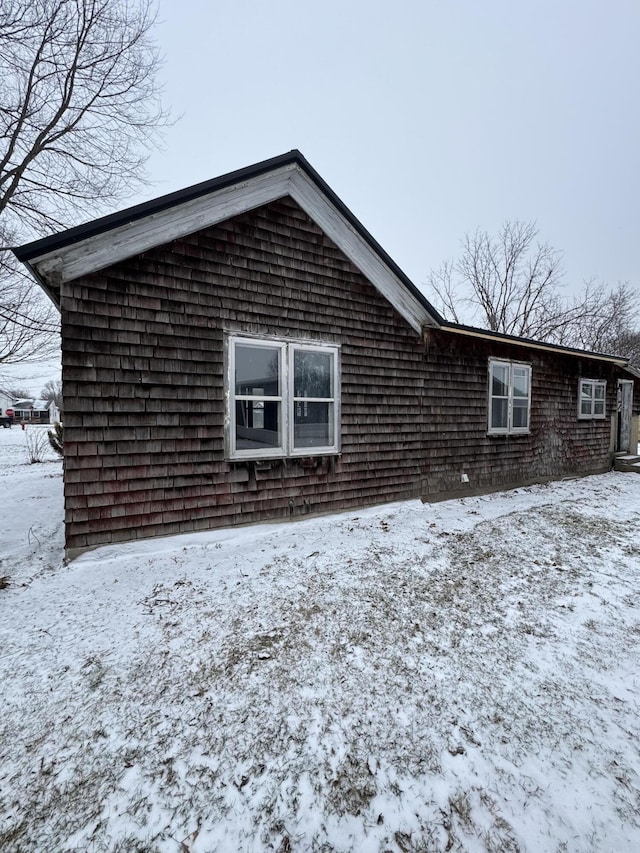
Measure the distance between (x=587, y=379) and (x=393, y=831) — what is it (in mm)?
12192

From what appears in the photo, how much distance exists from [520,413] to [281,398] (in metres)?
6.47

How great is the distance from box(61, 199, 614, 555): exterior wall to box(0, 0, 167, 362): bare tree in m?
7.60

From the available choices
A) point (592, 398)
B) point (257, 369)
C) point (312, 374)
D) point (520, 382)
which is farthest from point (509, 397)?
point (257, 369)

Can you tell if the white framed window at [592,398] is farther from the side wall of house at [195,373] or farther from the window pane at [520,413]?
the side wall of house at [195,373]

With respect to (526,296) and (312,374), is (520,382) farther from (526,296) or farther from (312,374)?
(526,296)

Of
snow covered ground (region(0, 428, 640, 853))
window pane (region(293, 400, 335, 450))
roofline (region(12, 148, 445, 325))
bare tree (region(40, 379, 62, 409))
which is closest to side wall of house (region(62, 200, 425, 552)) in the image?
window pane (region(293, 400, 335, 450))

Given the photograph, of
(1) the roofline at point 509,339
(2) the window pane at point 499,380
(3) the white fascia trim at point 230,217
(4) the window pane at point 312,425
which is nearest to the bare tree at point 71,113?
(3) the white fascia trim at point 230,217

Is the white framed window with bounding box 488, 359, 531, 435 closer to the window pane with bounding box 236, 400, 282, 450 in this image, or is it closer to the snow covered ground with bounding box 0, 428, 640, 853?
the snow covered ground with bounding box 0, 428, 640, 853

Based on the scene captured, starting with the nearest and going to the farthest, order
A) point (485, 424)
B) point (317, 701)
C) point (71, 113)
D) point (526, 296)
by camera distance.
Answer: point (317, 701) < point (485, 424) < point (71, 113) < point (526, 296)

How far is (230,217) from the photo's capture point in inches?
203

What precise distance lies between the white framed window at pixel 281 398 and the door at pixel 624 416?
1248 cm

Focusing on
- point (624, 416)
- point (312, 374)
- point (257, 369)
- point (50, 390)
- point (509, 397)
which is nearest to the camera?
point (257, 369)

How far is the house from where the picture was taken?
14.4 ft

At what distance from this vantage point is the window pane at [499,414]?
874 centimetres
